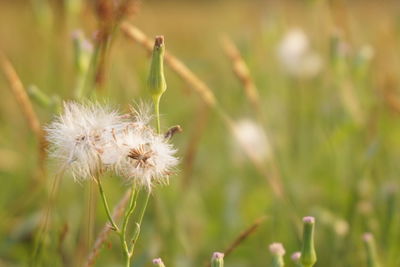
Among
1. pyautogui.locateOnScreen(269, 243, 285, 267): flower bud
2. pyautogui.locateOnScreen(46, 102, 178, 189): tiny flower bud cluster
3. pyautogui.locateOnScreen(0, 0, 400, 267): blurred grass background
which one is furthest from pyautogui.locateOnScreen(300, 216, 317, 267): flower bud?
pyautogui.locateOnScreen(0, 0, 400, 267): blurred grass background

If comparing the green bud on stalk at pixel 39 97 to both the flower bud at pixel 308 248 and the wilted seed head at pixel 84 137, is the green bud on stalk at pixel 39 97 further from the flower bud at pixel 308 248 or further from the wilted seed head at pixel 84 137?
the flower bud at pixel 308 248

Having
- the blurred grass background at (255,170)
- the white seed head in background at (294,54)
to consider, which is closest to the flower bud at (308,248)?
the blurred grass background at (255,170)

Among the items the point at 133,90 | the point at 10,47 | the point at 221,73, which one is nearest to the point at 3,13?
the point at 10,47

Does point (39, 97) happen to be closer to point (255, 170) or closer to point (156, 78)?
point (156, 78)

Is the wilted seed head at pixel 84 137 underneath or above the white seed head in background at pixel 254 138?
underneath

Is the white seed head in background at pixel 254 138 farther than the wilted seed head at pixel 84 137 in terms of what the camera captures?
Yes

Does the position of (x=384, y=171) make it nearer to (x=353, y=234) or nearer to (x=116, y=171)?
(x=353, y=234)

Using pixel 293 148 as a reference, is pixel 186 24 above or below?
above
